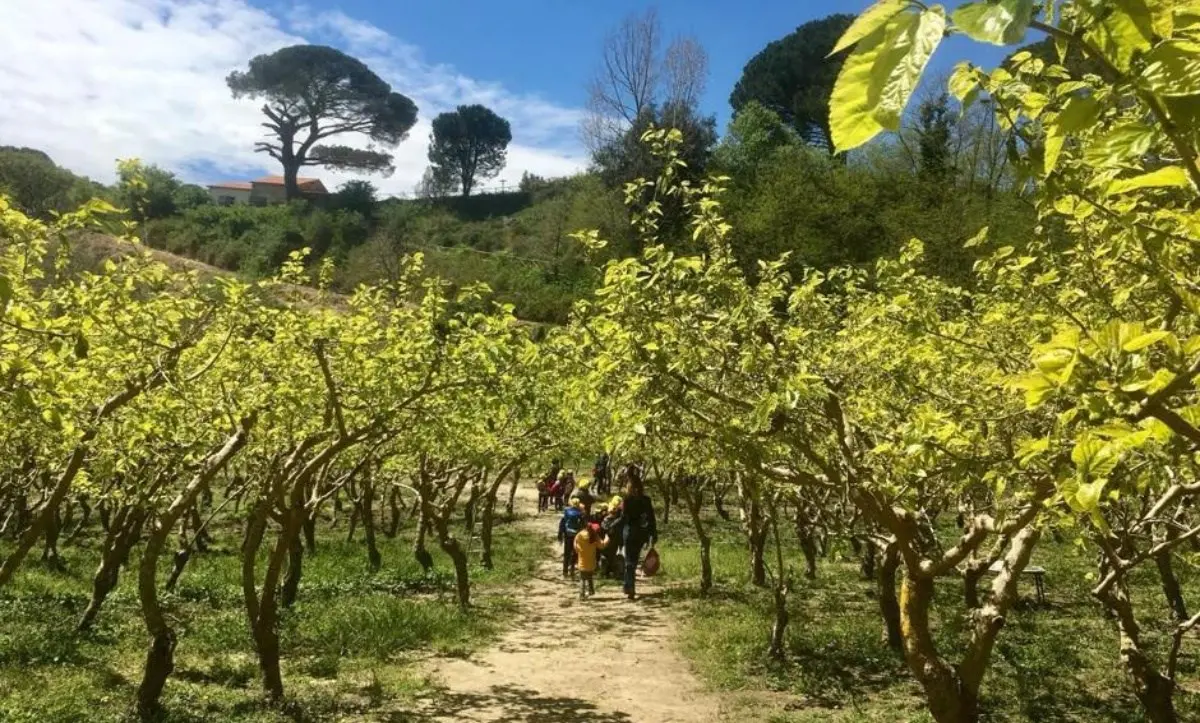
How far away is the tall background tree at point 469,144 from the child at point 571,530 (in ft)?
231

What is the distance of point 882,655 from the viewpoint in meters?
11.1

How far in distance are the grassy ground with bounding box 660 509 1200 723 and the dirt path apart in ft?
1.64

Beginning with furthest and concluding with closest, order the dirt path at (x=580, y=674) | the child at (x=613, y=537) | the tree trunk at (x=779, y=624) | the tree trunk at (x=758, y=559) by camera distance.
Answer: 1. the child at (x=613, y=537)
2. the tree trunk at (x=758, y=559)
3. the tree trunk at (x=779, y=624)
4. the dirt path at (x=580, y=674)

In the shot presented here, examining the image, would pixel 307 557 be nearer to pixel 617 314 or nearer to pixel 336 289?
pixel 617 314

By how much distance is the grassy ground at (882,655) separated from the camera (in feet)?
29.5


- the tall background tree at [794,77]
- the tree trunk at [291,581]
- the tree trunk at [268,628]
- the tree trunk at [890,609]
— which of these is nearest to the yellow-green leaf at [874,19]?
the tree trunk at [268,628]

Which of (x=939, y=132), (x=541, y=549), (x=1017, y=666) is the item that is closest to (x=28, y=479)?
(x=541, y=549)

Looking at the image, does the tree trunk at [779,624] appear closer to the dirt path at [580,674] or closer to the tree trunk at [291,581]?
the dirt path at [580,674]

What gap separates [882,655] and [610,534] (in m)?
7.55

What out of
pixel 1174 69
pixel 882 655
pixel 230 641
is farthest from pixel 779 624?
pixel 1174 69

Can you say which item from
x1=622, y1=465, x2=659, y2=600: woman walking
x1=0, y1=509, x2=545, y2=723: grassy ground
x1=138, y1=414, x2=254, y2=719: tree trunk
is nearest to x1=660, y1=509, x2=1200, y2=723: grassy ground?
x1=622, y1=465, x2=659, y2=600: woman walking

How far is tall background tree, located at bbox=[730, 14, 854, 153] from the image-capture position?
63.0m

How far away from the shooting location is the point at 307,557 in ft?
67.5

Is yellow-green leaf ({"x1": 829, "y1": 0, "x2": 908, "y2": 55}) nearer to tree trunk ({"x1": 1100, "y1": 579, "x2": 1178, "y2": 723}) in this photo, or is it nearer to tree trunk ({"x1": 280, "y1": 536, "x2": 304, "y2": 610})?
tree trunk ({"x1": 1100, "y1": 579, "x2": 1178, "y2": 723})
